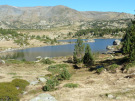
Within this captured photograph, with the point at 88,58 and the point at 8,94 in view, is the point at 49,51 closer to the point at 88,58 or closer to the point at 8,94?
the point at 88,58

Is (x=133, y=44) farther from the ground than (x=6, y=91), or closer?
farther from the ground

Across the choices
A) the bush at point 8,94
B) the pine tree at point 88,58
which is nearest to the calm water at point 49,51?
the pine tree at point 88,58

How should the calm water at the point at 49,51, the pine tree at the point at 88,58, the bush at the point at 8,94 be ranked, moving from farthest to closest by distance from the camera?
the calm water at the point at 49,51, the pine tree at the point at 88,58, the bush at the point at 8,94

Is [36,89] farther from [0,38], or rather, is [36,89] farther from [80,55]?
[0,38]

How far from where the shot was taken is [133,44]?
3881 centimetres

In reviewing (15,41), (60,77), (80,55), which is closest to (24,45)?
(15,41)

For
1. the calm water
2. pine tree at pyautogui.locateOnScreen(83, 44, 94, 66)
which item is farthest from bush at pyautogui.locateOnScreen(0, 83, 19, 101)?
the calm water

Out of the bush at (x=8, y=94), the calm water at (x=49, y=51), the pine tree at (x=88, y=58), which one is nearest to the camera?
the bush at (x=8, y=94)

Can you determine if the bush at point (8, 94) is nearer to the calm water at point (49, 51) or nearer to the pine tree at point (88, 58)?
the pine tree at point (88, 58)

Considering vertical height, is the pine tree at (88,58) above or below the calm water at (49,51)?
above

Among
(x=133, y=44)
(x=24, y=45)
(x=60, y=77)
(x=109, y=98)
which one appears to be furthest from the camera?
(x=24, y=45)

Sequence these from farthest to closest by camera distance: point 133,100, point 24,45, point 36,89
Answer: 1. point 24,45
2. point 36,89
3. point 133,100

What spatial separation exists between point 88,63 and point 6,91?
117 feet

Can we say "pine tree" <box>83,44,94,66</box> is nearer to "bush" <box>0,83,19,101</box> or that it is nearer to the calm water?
"bush" <box>0,83,19,101</box>
